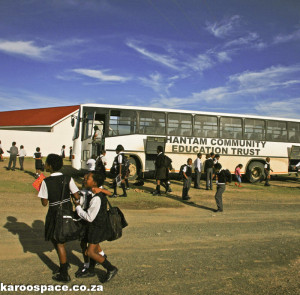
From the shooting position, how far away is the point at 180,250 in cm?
582

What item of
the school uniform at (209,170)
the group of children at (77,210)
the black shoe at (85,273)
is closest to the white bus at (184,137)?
the school uniform at (209,170)

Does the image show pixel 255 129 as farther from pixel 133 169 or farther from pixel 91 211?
pixel 91 211

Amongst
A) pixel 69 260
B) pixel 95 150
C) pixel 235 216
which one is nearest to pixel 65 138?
pixel 95 150

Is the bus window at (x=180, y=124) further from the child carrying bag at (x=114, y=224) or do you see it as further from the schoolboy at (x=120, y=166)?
the child carrying bag at (x=114, y=224)

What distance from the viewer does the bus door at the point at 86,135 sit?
15.3 m

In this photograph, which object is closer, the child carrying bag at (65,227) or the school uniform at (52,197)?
the child carrying bag at (65,227)

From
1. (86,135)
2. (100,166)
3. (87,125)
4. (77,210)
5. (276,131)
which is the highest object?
(276,131)

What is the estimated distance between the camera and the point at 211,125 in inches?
663

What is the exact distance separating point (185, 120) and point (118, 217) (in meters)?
12.6

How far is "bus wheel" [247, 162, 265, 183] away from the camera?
681 inches

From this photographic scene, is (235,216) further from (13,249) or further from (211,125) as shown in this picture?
(211,125)

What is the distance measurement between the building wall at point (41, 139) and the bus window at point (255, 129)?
2266 centimetres

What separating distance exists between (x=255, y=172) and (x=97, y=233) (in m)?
15.1

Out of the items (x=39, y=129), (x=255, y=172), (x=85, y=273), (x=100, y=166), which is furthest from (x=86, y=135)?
(x=39, y=129)
